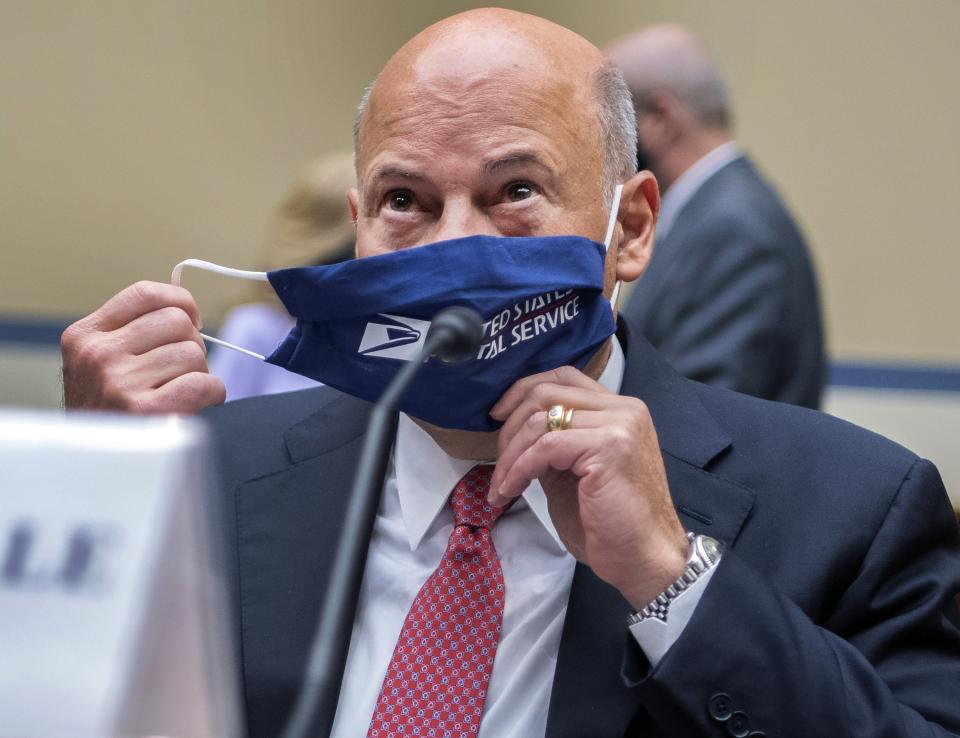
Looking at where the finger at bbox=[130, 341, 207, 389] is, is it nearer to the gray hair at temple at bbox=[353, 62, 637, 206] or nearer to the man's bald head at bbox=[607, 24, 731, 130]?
the gray hair at temple at bbox=[353, 62, 637, 206]

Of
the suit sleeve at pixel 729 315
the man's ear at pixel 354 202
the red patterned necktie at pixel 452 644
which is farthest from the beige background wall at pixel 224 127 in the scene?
the red patterned necktie at pixel 452 644

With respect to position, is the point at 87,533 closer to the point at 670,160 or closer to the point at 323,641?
the point at 323,641

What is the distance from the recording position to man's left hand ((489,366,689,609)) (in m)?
1.29

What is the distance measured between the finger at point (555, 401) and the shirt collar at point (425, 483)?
18 centimetres

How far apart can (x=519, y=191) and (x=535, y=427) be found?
0.34 meters

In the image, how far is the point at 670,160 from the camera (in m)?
3.39

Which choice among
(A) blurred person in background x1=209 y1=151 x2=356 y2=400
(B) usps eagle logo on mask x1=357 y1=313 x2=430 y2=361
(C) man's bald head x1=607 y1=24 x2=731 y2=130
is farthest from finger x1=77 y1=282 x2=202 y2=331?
(C) man's bald head x1=607 y1=24 x2=731 y2=130

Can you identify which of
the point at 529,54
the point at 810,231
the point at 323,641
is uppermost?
the point at 529,54

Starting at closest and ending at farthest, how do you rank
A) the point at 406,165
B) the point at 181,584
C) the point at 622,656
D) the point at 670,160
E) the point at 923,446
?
the point at 181,584
the point at 622,656
the point at 406,165
the point at 670,160
the point at 923,446

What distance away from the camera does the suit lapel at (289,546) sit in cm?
152

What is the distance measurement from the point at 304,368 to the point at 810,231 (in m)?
3.47

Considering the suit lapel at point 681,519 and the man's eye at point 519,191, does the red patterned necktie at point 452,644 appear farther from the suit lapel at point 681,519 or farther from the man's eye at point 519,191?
the man's eye at point 519,191

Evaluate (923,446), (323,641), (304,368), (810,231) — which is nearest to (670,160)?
(810,231)

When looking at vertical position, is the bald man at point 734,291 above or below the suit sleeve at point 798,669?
below
